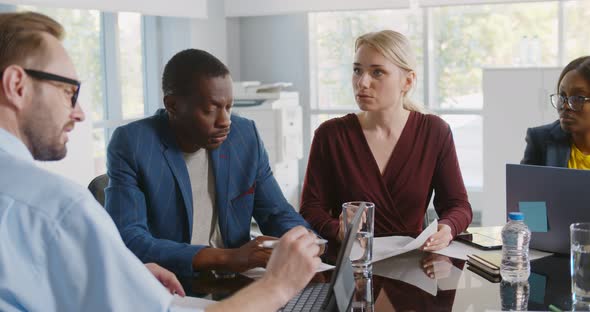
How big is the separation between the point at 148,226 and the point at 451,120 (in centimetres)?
405

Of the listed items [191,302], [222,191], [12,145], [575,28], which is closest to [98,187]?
[222,191]

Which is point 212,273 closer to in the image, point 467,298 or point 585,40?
point 467,298

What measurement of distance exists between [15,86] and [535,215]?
4.40ft

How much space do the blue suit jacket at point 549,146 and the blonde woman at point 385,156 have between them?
27 cm

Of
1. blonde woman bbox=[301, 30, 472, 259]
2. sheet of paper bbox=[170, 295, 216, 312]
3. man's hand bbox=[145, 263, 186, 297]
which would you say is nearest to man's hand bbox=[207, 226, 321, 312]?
sheet of paper bbox=[170, 295, 216, 312]

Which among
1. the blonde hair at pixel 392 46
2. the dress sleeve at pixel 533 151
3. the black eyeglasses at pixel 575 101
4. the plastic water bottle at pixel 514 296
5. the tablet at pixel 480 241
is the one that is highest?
the blonde hair at pixel 392 46

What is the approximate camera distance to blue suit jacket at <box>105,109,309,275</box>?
179 centimetres

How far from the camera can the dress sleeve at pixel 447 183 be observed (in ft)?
7.59

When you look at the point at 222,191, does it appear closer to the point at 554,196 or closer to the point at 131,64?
the point at 554,196

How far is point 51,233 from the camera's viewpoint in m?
0.96

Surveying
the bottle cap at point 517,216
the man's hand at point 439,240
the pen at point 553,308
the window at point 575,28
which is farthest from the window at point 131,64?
the pen at point 553,308

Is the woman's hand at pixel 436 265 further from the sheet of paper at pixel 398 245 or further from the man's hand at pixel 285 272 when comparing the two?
the man's hand at pixel 285 272

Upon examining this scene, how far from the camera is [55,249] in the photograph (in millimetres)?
961

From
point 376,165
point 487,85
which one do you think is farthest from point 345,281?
point 487,85
